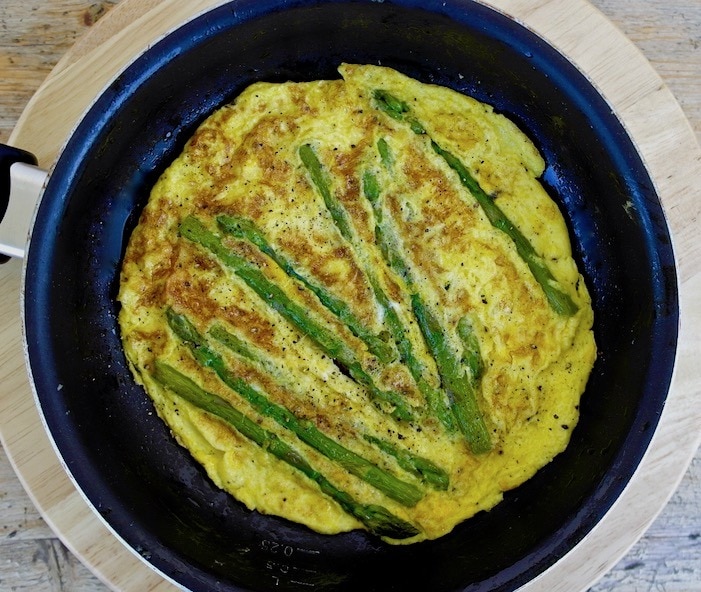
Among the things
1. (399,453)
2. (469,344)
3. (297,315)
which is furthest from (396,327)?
(399,453)

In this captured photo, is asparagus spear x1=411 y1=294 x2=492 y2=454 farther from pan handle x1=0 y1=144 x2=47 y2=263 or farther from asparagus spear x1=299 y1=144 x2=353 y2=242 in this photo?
pan handle x1=0 y1=144 x2=47 y2=263

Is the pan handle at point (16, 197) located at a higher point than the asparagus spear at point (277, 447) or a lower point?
higher

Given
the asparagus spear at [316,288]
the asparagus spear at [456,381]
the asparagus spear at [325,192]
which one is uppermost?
the asparagus spear at [325,192]

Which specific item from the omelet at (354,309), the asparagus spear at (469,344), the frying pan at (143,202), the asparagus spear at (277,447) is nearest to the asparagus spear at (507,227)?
the omelet at (354,309)

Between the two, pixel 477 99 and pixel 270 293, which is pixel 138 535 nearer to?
pixel 270 293

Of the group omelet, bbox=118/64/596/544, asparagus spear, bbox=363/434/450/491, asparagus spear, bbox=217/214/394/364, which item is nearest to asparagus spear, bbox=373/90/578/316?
omelet, bbox=118/64/596/544

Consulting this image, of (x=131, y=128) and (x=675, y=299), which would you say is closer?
(x=675, y=299)

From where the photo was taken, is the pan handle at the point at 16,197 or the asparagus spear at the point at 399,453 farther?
the asparagus spear at the point at 399,453

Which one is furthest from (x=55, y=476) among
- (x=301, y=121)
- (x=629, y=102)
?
(x=629, y=102)

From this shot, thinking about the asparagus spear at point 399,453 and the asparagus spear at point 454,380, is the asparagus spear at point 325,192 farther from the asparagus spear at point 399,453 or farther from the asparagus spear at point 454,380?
the asparagus spear at point 399,453

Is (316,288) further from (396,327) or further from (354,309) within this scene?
(396,327)
